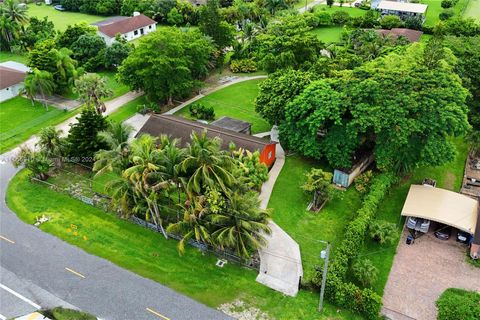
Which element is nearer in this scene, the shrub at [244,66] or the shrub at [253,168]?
the shrub at [253,168]

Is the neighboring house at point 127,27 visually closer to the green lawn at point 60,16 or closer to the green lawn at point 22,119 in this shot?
the green lawn at point 60,16

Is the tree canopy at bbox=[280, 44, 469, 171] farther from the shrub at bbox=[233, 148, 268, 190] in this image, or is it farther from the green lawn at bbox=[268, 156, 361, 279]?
the shrub at bbox=[233, 148, 268, 190]

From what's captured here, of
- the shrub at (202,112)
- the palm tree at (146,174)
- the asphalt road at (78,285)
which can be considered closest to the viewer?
the asphalt road at (78,285)

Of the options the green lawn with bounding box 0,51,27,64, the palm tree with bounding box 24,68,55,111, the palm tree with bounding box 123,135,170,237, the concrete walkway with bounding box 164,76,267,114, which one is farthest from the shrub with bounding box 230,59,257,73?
the palm tree with bounding box 123,135,170,237

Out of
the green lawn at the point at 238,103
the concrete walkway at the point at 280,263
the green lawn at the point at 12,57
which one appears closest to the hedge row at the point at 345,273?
the concrete walkway at the point at 280,263

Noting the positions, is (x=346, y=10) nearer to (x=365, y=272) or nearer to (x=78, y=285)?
(x=365, y=272)
